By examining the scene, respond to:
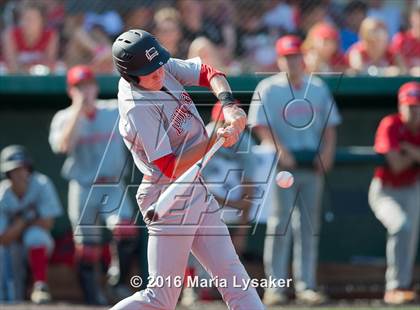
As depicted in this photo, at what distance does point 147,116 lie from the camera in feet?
15.9

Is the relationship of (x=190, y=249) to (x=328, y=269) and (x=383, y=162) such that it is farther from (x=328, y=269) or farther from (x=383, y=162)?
(x=328, y=269)

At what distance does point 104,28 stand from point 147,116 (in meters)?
4.53

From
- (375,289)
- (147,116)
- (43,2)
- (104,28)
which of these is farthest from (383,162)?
(147,116)

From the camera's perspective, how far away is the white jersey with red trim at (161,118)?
4.83m

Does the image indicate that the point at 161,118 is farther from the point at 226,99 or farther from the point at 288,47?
the point at 288,47

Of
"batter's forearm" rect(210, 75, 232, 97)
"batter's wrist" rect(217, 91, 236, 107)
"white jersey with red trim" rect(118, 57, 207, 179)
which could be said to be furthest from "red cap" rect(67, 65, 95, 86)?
"batter's wrist" rect(217, 91, 236, 107)

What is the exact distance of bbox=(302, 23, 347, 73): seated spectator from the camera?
353 inches

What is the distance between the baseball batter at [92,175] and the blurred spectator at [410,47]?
2.59m

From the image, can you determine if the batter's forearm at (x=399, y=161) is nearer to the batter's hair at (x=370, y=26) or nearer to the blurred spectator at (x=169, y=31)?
the batter's hair at (x=370, y=26)

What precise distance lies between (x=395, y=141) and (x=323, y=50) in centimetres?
Result: 125

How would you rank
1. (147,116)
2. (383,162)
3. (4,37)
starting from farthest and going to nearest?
(4,37) < (383,162) < (147,116)

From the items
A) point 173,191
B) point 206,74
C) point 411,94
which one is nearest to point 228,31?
point 411,94

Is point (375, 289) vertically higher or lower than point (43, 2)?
lower

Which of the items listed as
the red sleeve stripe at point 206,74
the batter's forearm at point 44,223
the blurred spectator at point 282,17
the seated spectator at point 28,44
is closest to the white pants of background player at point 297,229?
the blurred spectator at point 282,17
